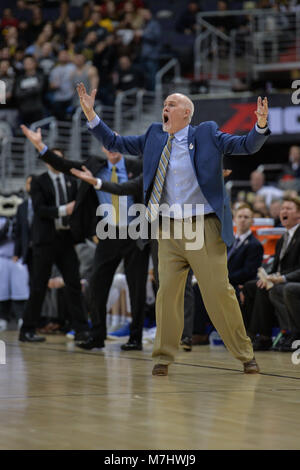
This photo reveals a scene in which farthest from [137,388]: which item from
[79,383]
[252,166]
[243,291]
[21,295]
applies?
[252,166]

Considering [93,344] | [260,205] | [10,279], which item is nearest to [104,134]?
[93,344]

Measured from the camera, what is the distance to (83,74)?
53.7 feet

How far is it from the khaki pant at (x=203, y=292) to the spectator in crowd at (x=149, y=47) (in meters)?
10.9

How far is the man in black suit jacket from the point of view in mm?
8266

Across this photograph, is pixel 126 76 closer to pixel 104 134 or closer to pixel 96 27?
pixel 96 27

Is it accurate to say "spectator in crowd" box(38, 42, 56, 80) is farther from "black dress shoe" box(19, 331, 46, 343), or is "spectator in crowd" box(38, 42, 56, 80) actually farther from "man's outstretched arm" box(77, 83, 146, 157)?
"man's outstretched arm" box(77, 83, 146, 157)

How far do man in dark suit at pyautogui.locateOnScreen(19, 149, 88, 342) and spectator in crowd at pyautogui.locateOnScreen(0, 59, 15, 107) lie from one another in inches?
324

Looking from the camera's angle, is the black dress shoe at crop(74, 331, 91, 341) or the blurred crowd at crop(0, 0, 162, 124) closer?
the black dress shoe at crop(74, 331, 91, 341)

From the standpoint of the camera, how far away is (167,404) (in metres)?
4.69

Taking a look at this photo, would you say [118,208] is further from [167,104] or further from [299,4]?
[299,4]

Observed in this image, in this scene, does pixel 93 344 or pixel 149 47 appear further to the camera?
pixel 149 47

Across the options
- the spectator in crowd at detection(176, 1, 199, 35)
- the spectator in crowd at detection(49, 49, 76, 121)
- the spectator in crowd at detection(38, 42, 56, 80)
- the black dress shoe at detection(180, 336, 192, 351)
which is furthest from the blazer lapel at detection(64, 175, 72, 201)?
the spectator in crowd at detection(176, 1, 199, 35)

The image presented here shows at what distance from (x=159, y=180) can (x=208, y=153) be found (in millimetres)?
379

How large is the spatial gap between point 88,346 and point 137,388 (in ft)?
9.29
